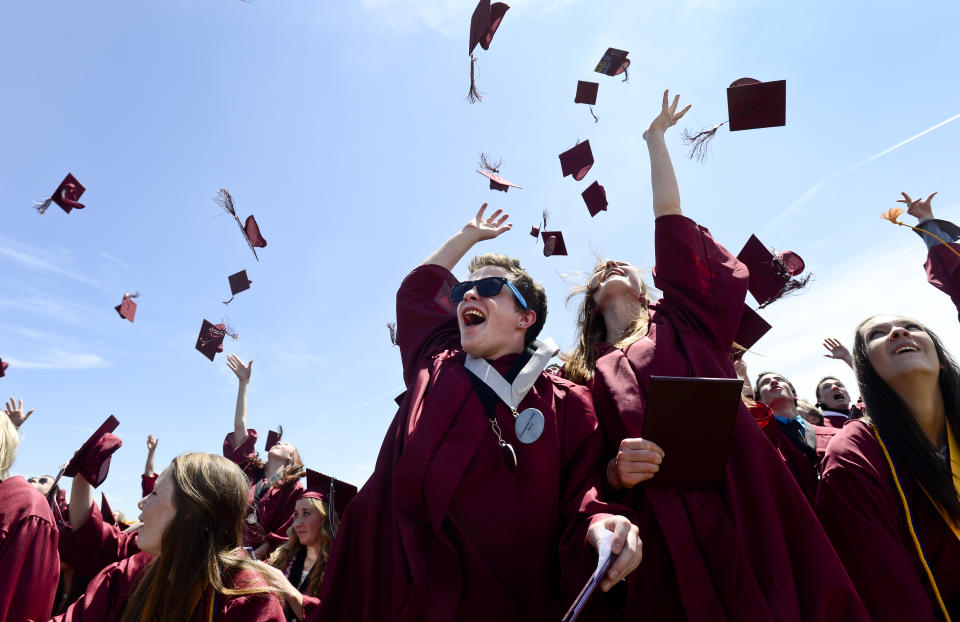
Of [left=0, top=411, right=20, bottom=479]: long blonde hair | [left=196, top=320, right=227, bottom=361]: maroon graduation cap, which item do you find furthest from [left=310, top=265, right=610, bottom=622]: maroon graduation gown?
[left=196, top=320, right=227, bottom=361]: maroon graduation cap

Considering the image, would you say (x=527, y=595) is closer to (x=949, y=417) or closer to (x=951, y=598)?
(x=951, y=598)

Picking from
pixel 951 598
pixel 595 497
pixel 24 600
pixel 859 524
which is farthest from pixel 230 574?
pixel 951 598

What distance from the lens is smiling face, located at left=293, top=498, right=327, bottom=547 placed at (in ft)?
17.0

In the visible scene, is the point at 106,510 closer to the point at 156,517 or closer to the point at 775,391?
the point at 156,517

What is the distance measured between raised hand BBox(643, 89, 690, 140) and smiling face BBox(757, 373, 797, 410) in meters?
2.79

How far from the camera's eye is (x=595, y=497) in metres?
2.25

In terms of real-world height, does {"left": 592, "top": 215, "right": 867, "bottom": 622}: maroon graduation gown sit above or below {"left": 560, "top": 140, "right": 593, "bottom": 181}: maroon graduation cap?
below

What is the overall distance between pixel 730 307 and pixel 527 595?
1.49 metres

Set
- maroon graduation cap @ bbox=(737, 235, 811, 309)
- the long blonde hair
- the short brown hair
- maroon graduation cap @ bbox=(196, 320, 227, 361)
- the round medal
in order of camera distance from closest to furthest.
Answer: the round medal → the short brown hair → the long blonde hair → maroon graduation cap @ bbox=(737, 235, 811, 309) → maroon graduation cap @ bbox=(196, 320, 227, 361)

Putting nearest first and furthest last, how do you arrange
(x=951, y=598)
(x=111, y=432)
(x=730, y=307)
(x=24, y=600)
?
(x=951, y=598) → (x=730, y=307) → (x=24, y=600) → (x=111, y=432)

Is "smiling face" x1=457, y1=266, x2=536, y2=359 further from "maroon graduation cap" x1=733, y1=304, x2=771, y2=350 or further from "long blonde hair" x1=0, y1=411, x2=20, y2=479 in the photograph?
"long blonde hair" x1=0, y1=411, x2=20, y2=479

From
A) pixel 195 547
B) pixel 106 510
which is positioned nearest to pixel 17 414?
pixel 106 510

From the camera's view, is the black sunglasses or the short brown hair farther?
the short brown hair

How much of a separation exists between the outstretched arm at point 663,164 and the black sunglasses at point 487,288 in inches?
28.7
